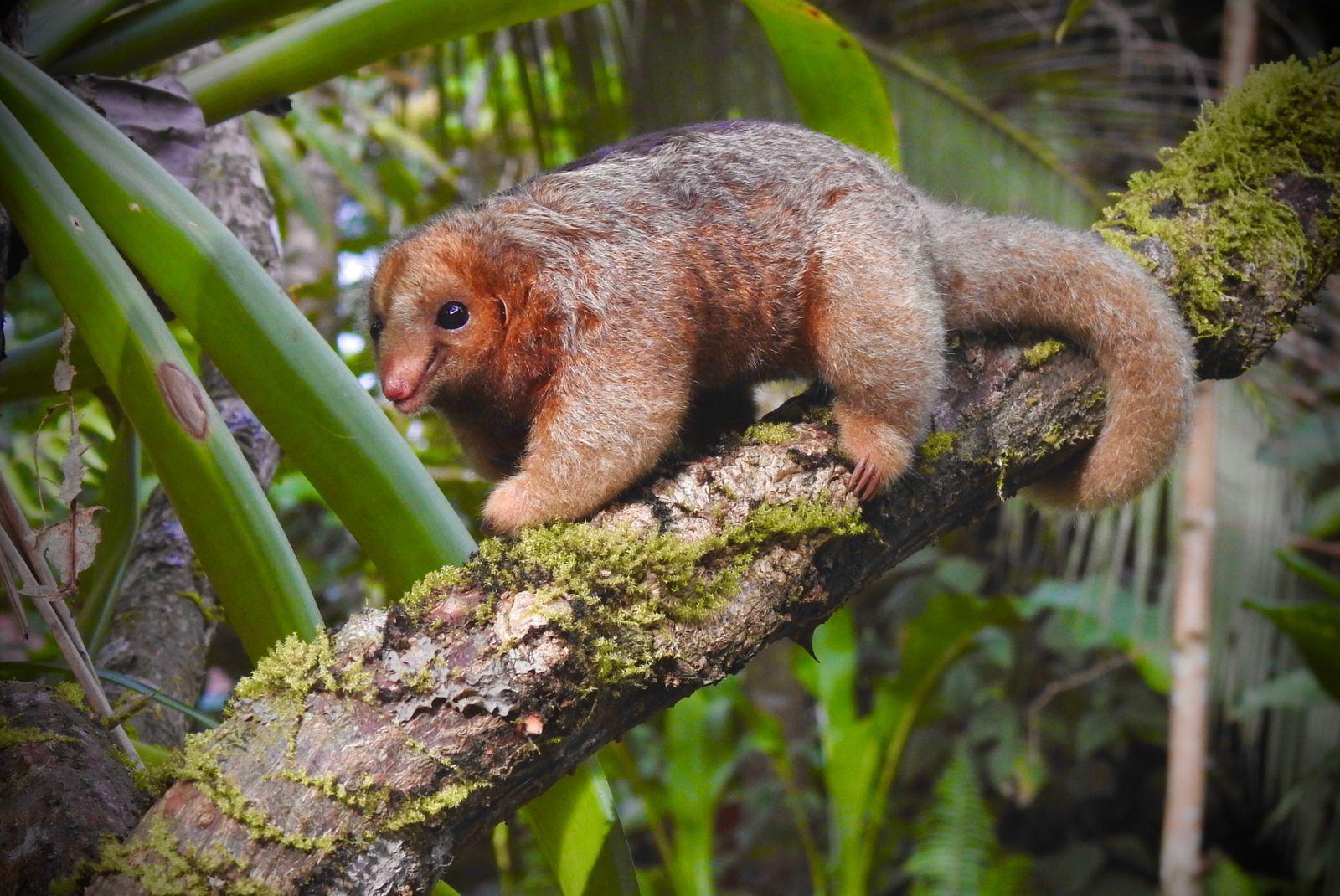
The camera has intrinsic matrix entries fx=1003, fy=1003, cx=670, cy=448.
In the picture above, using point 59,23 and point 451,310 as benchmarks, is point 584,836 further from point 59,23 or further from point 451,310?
point 59,23

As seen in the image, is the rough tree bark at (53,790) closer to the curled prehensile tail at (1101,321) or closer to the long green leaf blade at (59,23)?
the long green leaf blade at (59,23)

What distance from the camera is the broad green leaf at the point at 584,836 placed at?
5.42 feet

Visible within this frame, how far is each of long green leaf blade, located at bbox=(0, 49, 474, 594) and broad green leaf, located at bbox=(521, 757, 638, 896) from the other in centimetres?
44

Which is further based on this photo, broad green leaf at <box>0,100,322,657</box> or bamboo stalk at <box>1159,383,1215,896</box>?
bamboo stalk at <box>1159,383,1215,896</box>

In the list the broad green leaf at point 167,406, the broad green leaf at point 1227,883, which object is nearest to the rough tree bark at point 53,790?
the broad green leaf at point 167,406

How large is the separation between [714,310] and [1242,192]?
4.25ft

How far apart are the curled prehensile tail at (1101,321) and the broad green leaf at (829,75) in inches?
13.0

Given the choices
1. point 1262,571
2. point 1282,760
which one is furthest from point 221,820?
point 1282,760

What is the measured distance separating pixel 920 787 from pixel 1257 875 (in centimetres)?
189

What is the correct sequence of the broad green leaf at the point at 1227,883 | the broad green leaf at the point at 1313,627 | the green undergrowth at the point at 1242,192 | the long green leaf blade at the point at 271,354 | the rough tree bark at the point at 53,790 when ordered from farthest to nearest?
the broad green leaf at the point at 1227,883, the broad green leaf at the point at 1313,627, the green undergrowth at the point at 1242,192, the long green leaf blade at the point at 271,354, the rough tree bark at the point at 53,790

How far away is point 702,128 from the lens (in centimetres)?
236

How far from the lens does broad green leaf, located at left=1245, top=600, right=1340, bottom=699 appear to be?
347 centimetres

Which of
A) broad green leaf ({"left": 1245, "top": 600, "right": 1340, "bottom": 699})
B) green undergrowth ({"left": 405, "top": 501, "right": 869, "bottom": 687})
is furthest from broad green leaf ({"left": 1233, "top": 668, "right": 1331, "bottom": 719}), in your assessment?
green undergrowth ({"left": 405, "top": 501, "right": 869, "bottom": 687})

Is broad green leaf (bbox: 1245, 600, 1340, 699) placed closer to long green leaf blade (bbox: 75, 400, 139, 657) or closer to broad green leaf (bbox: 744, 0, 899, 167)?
broad green leaf (bbox: 744, 0, 899, 167)
